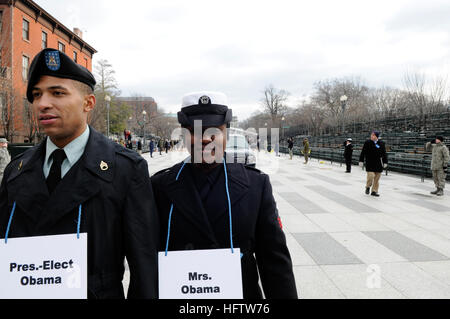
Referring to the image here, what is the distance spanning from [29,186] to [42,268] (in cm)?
40

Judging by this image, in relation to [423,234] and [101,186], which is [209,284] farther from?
[423,234]

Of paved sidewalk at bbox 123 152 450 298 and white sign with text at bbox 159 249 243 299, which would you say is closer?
white sign with text at bbox 159 249 243 299

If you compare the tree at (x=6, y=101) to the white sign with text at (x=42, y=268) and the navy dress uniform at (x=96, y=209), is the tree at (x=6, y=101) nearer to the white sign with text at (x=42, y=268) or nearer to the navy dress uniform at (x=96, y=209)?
the navy dress uniform at (x=96, y=209)

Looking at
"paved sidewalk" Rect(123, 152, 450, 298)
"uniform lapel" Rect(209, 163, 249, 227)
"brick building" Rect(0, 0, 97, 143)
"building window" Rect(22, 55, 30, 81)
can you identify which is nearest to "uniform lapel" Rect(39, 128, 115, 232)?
"uniform lapel" Rect(209, 163, 249, 227)

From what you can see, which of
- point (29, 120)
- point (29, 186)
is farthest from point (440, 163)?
point (29, 120)

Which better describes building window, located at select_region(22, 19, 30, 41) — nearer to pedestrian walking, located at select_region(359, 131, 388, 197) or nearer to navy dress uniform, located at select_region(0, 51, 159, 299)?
pedestrian walking, located at select_region(359, 131, 388, 197)

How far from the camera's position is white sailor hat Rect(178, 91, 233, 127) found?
1.63 m

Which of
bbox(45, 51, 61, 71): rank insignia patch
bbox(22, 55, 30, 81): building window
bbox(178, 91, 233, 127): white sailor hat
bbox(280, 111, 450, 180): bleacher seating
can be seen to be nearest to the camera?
bbox(45, 51, 61, 71): rank insignia patch

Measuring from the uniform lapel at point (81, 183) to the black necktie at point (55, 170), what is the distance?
0.37ft

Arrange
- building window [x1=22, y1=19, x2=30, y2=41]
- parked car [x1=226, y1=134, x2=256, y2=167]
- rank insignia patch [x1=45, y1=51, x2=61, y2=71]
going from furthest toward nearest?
building window [x1=22, y1=19, x2=30, y2=41] < parked car [x1=226, y1=134, x2=256, y2=167] < rank insignia patch [x1=45, y1=51, x2=61, y2=71]

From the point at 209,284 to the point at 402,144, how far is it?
1881 centimetres

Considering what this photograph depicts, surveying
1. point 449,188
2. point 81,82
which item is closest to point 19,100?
point 81,82

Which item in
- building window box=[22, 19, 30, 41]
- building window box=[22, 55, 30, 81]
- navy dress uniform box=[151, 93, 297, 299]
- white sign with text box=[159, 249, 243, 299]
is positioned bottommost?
white sign with text box=[159, 249, 243, 299]
